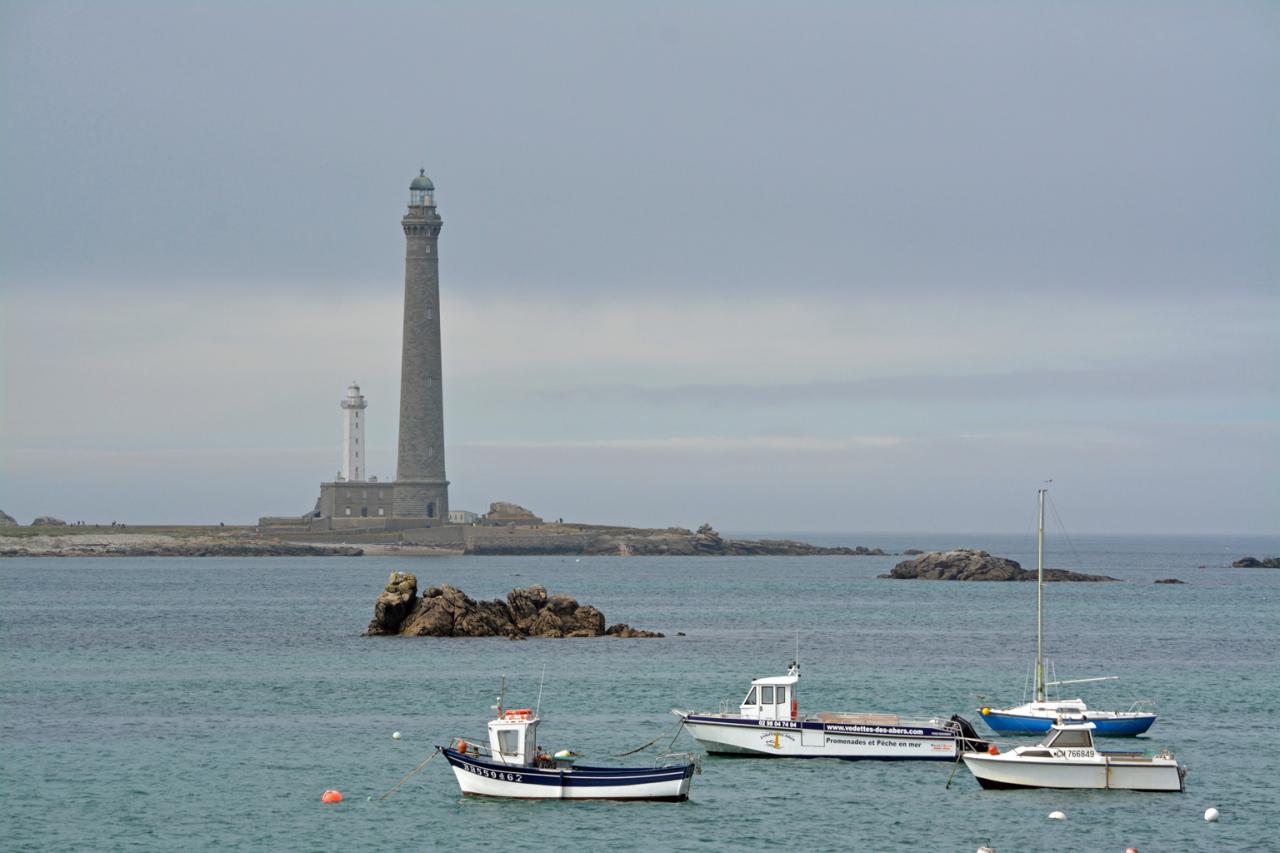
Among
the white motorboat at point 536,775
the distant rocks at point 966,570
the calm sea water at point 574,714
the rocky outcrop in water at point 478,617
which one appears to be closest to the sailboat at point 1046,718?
the calm sea water at point 574,714

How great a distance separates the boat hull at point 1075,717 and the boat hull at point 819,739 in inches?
211

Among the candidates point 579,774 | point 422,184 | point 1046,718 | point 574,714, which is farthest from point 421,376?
point 579,774

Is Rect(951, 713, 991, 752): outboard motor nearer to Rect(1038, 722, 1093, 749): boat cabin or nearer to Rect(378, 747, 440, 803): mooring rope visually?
Rect(1038, 722, 1093, 749): boat cabin

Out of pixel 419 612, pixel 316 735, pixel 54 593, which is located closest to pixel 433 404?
pixel 54 593

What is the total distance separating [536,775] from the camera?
128 ft

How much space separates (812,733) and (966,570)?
116396mm

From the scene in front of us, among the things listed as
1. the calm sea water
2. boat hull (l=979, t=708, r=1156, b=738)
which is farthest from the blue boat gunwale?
boat hull (l=979, t=708, r=1156, b=738)

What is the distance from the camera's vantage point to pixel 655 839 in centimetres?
3634

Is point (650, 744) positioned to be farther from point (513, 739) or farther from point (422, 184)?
point (422, 184)

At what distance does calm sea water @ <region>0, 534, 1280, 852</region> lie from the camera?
37.2m

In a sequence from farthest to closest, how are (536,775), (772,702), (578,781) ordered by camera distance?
(772,702), (578,781), (536,775)

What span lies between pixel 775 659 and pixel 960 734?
29.4 m

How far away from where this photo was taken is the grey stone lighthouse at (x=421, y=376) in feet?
563

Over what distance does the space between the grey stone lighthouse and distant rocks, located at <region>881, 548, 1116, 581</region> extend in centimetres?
4854
